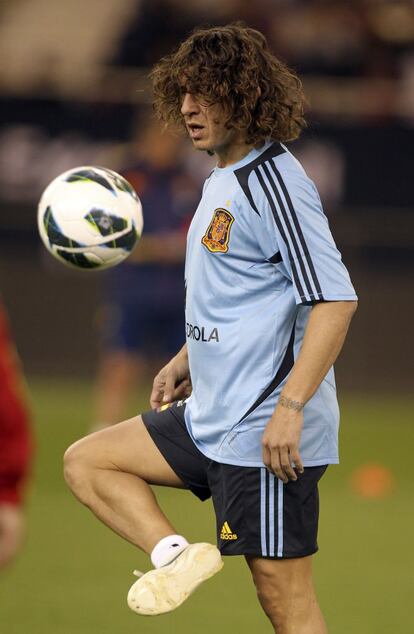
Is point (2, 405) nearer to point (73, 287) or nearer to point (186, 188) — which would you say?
point (186, 188)

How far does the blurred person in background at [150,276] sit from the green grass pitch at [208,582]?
2.62 ft

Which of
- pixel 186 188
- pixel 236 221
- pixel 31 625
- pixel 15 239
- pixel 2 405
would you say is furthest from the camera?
pixel 15 239

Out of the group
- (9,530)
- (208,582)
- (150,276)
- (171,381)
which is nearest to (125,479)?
(171,381)

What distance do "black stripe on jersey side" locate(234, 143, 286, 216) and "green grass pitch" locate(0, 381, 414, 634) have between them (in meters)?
2.54

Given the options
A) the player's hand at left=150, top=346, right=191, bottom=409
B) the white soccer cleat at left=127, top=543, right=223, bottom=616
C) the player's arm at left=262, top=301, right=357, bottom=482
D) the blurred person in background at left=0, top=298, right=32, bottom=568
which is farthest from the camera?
the player's hand at left=150, top=346, right=191, bottom=409

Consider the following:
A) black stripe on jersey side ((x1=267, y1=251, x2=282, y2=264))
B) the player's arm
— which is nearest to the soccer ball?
black stripe on jersey side ((x1=267, y1=251, x2=282, y2=264))

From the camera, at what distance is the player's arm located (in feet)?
15.9

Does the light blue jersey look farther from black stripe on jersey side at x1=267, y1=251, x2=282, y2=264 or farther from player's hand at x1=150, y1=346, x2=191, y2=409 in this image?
player's hand at x1=150, y1=346, x2=191, y2=409

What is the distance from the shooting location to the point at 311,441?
511 centimetres

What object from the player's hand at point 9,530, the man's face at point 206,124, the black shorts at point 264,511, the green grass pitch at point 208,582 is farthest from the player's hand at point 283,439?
the green grass pitch at point 208,582

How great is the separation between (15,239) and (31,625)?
926 cm

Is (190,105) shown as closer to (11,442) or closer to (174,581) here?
(174,581)

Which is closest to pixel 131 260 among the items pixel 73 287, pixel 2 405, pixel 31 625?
pixel 73 287

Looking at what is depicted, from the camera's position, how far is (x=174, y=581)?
16.5 feet
